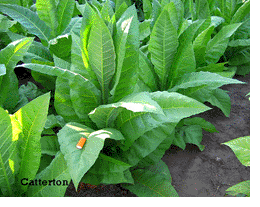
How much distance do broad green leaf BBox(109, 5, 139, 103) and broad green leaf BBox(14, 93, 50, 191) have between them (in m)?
0.37

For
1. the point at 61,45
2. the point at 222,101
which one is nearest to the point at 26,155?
the point at 61,45

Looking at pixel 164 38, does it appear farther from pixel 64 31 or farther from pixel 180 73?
pixel 64 31

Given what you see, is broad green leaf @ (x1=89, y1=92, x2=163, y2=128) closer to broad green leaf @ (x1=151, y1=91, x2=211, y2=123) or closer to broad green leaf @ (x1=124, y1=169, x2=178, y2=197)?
broad green leaf @ (x1=151, y1=91, x2=211, y2=123)

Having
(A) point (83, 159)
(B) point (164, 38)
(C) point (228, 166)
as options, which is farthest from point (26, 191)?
(C) point (228, 166)

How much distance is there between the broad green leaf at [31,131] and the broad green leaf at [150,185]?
1.90 ft

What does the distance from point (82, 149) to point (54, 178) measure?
0.18 m

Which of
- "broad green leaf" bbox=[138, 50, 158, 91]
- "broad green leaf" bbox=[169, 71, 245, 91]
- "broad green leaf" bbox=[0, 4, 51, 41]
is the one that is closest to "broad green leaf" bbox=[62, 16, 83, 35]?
"broad green leaf" bbox=[0, 4, 51, 41]

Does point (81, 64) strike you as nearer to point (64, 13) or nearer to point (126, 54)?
point (126, 54)

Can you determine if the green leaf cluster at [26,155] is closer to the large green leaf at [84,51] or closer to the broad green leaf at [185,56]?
the large green leaf at [84,51]

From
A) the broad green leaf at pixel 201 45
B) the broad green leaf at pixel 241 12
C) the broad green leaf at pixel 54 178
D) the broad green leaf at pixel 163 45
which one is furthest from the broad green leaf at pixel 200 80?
the broad green leaf at pixel 241 12

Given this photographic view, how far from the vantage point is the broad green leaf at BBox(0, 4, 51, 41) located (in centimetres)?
191

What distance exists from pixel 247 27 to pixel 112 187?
7.13 feet

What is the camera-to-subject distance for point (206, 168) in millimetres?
1773

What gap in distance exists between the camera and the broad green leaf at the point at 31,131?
42.3 inches
